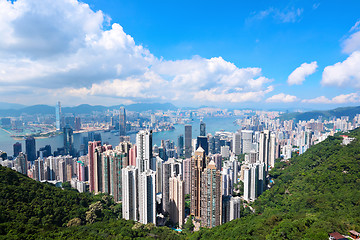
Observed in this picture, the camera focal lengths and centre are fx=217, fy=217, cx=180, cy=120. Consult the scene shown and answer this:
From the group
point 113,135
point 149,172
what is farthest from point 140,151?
point 113,135

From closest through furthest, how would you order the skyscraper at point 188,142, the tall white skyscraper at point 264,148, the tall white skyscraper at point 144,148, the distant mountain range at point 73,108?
the tall white skyscraper at point 144,148, the tall white skyscraper at point 264,148, the skyscraper at point 188,142, the distant mountain range at point 73,108

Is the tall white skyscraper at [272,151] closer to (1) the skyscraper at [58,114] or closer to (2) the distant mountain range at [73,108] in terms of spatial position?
(1) the skyscraper at [58,114]

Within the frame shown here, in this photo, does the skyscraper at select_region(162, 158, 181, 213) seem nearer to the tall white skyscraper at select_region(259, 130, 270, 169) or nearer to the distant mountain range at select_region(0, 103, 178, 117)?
the tall white skyscraper at select_region(259, 130, 270, 169)

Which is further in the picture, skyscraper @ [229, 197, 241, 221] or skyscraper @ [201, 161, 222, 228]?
skyscraper @ [229, 197, 241, 221]

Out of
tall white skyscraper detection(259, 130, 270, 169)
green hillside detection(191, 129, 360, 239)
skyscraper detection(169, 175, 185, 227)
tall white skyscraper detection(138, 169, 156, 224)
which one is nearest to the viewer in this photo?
green hillside detection(191, 129, 360, 239)

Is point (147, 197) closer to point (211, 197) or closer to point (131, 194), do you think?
point (131, 194)

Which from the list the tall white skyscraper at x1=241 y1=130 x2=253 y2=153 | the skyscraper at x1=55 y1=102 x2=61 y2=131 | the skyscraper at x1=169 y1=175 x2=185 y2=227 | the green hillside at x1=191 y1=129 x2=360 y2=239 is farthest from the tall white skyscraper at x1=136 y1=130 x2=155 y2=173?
the skyscraper at x1=55 y1=102 x2=61 y2=131

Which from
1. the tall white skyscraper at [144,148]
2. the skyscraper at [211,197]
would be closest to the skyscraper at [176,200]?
the skyscraper at [211,197]
